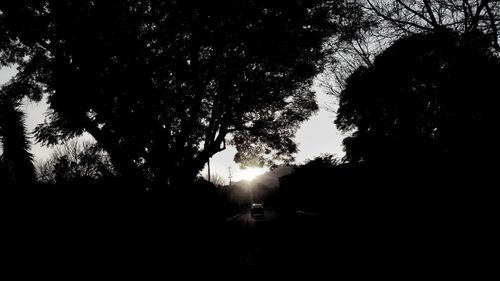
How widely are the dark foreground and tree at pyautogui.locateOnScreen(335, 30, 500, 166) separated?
199cm

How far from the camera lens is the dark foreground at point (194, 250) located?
574cm

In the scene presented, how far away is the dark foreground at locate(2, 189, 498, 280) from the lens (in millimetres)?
5742

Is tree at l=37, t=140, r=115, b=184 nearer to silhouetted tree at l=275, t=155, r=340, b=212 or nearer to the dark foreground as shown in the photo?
the dark foreground

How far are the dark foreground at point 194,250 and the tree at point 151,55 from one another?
2184 mm

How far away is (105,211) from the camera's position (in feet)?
26.3

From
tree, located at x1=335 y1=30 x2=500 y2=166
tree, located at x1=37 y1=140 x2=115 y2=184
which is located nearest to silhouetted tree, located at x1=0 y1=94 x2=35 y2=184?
tree, located at x1=37 y1=140 x2=115 y2=184

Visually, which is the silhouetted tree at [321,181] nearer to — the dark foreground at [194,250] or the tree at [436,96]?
the tree at [436,96]

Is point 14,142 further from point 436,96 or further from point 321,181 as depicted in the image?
point 321,181

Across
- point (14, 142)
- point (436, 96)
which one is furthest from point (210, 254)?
point (436, 96)

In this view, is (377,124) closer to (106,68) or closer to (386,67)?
(386,67)

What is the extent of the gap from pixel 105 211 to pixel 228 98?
24.9ft

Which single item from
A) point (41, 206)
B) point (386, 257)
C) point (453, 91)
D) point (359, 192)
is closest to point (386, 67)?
point (453, 91)

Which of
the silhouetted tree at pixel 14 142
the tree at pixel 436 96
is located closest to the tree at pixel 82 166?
the silhouetted tree at pixel 14 142

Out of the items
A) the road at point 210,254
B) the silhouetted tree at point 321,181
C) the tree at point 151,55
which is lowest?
the road at point 210,254
